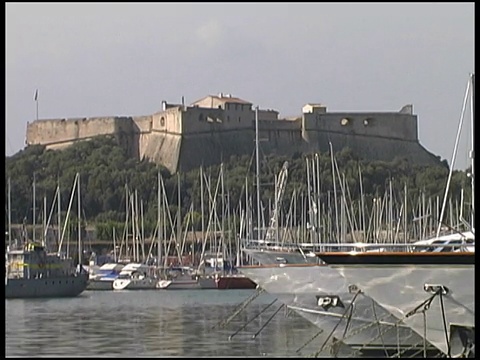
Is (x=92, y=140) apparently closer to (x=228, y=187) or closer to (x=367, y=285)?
(x=228, y=187)

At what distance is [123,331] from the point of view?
23.8 meters

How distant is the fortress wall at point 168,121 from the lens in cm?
8088

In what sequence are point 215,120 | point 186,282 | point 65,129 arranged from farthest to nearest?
point 65,129
point 215,120
point 186,282

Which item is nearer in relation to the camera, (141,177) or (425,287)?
(425,287)

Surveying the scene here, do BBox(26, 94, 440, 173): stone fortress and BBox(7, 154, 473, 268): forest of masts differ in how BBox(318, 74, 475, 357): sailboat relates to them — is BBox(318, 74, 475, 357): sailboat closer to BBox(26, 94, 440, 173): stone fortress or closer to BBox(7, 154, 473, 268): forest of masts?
BBox(7, 154, 473, 268): forest of masts

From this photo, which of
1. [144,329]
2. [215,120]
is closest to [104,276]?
[144,329]

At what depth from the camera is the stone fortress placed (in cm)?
8100

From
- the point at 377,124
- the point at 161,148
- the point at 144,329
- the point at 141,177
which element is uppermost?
the point at 377,124

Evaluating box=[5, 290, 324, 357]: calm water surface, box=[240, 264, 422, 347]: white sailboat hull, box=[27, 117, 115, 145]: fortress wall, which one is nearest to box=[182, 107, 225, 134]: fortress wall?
box=[27, 117, 115, 145]: fortress wall

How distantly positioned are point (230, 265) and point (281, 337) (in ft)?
96.9

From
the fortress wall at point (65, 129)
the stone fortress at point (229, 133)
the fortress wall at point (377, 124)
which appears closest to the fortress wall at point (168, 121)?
the stone fortress at point (229, 133)

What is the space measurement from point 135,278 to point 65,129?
3778 centimetres

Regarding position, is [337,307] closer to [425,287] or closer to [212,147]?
Answer: [425,287]

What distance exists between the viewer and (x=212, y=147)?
81812mm
